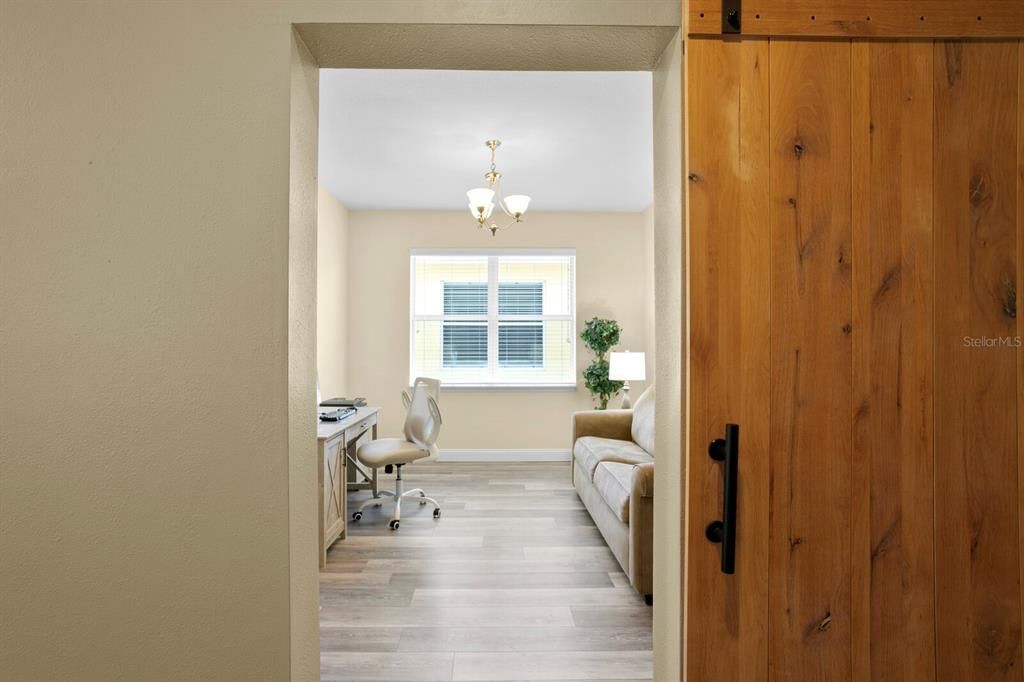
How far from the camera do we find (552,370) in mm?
6367

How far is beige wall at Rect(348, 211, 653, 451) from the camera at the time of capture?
621 centimetres

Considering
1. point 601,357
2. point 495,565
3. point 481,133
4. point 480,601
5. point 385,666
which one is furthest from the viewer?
point 601,357

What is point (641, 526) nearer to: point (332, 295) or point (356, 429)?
point (356, 429)

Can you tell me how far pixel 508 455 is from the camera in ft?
20.5

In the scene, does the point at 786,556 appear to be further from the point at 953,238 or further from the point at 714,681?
the point at 953,238

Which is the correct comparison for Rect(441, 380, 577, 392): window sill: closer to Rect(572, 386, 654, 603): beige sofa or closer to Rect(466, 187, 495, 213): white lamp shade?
Rect(572, 386, 654, 603): beige sofa

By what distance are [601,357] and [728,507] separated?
4.81m

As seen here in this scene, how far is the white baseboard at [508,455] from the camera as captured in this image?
6.23m

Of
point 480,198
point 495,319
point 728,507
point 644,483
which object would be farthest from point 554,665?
point 495,319

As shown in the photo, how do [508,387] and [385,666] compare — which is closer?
[385,666]

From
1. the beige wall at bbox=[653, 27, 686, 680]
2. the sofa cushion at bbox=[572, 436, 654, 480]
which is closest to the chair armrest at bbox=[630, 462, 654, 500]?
the sofa cushion at bbox=[572, 436, 654, 480]

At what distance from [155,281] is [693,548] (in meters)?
1.31

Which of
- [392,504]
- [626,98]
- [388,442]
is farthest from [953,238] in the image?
[392,504]

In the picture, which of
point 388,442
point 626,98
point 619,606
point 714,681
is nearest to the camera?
point 714,681
